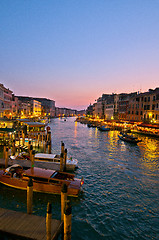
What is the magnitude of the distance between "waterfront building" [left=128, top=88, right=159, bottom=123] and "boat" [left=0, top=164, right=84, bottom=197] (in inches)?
1922

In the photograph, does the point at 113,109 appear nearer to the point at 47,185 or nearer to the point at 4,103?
the point at 4,103

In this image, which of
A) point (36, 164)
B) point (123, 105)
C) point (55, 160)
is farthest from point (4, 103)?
point (123, 105)

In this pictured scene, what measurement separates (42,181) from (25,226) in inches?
206

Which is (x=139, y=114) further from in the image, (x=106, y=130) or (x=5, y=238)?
(x=5, y=238)

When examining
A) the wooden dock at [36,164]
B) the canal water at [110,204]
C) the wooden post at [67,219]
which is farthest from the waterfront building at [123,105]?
the wooden post at [67,219]

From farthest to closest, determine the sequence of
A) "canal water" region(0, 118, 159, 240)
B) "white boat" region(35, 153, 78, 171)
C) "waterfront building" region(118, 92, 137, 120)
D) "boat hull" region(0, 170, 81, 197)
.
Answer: "waterfront building" region(118, 92, 137, 120) < "white boat" region(35, 153, 78, 171) < "boat hull" region(0, 170, 81, 197) < "canal water" region(0, 118, 159, 240)

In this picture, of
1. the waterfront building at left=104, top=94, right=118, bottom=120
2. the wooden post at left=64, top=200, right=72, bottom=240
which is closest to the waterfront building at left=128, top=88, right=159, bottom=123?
the waterfront building at left=104, top=94, right=118, bottom=120

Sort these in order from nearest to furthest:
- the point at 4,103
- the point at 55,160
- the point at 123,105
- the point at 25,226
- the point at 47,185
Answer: the point at 25,226 → the point at 47,185 → the point at 55,160 → the point at 4,103 → the point at 123,105

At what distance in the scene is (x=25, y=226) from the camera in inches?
323

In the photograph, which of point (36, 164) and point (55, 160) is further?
point (55, 160)

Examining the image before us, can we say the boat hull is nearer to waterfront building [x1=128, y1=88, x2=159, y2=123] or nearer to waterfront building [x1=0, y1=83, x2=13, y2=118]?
waterfront building [x1=0, y1=83, x2=13, y2=118]

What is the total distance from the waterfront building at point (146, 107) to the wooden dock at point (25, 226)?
53.7 m

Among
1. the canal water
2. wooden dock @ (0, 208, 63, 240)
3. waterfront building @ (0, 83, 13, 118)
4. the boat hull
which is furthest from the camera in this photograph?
waterfront building @ (0, 83, 13, 118)

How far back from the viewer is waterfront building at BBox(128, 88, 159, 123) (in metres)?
55.4
